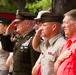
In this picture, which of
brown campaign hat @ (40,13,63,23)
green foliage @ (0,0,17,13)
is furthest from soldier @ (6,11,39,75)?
green foliage @ (0,0,17,13)

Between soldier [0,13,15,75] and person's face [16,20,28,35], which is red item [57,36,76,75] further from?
soldier [0,13,15,75]

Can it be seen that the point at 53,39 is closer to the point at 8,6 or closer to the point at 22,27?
the point at 22,27

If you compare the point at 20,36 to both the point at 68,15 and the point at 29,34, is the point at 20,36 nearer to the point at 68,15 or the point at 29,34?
the point at 29,34

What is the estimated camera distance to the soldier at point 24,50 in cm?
597

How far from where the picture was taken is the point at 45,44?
17.6ft

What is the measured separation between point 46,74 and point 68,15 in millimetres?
947

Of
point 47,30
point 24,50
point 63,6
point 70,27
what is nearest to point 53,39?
point 47,30

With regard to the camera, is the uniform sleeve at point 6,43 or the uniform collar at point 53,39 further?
the uniform sleeve at point 6,43

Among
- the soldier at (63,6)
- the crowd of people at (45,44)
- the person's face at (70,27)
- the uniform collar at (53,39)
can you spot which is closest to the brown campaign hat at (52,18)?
the crowd of people at (45,44)

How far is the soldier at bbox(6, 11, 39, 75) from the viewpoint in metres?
5.97

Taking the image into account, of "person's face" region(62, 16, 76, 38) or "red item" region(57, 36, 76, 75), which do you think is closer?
"red item" region(57, 36, 76, 75)

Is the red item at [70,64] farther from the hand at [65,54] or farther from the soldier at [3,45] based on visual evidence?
the soldier at [3,45]

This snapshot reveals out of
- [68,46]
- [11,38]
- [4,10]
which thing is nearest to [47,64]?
[68,46]

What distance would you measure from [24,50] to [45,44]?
71cm
